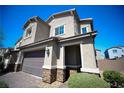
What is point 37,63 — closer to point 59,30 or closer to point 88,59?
point 59,30

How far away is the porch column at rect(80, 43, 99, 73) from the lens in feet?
14.1

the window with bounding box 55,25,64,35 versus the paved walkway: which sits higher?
the window with bounding box 55,25,64,35

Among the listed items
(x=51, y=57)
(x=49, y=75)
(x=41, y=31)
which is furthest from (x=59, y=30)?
(x=49, y=75)

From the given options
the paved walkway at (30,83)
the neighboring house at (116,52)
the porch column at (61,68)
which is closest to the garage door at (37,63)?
the paved walkway at (30,83)

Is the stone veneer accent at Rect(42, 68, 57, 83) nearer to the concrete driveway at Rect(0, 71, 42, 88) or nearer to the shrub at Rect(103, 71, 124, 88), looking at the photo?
the concrete driveway at Rect(0, 71, 42, 88)

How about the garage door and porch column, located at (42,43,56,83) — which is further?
the garage door

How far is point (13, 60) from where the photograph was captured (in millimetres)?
9367

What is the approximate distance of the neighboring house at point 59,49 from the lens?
4.74 m

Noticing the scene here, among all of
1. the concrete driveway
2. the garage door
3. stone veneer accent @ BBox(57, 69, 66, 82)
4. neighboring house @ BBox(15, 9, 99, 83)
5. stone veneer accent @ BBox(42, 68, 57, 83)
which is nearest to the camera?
the concrete driveway

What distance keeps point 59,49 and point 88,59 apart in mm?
2283

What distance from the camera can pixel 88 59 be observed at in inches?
178

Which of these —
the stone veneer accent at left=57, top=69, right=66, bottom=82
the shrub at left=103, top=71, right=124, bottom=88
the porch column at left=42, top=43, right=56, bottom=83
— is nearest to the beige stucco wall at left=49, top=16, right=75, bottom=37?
the porch column at left=42, top=43, right=56, bottom=83
